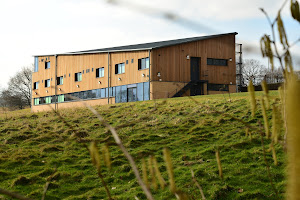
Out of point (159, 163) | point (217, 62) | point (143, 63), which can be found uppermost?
point (217, 62)

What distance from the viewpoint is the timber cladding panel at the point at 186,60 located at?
30.5m

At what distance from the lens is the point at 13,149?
512 inches

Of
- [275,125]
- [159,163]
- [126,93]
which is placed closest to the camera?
[275,125]

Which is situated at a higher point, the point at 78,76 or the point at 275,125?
the point at 78,76

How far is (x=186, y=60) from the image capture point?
104 feet

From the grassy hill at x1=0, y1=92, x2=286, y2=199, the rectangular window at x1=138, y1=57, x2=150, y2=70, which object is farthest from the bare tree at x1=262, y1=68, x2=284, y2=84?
the rectangular window at x1=138, y1=57, x2=150, y2=70

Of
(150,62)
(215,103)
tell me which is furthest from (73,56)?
(215,103)

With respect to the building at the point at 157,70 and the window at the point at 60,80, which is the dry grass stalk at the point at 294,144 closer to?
the building at the point at 157,70

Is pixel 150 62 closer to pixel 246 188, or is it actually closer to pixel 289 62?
pixel 246 188

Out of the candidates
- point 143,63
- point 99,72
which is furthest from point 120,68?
point 99,72

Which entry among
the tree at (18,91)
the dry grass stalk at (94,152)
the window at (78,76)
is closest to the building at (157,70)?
the window at (78,76)

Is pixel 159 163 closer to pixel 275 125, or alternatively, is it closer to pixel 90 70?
pixel 275 125

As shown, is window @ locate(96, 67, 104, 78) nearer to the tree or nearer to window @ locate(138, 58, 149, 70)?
window @ locate(138, 58, 149, 70)

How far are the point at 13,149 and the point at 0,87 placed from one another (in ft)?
170
